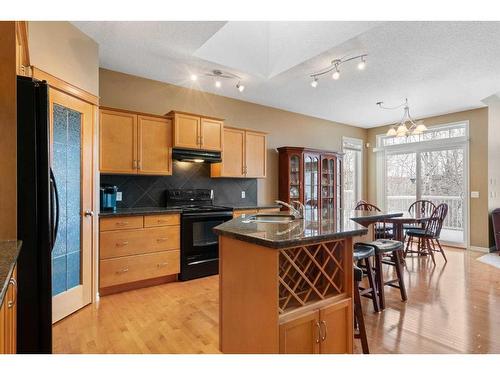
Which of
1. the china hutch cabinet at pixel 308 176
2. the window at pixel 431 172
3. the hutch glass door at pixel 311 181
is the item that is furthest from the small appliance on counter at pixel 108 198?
the window at pixel 431 172

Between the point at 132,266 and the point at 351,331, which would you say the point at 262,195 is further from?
the point at 351,331

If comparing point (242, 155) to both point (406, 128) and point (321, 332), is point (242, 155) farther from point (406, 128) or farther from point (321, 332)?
point (321, 332)

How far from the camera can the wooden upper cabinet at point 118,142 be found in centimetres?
323

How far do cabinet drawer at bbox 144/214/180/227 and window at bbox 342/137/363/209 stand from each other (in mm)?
4522

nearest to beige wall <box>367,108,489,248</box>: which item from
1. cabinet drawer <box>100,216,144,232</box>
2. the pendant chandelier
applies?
the pendant chandelier

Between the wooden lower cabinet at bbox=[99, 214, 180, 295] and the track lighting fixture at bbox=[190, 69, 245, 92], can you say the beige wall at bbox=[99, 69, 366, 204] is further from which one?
the wooden lower cabinet at bbox=[99, 214, 180, 295]

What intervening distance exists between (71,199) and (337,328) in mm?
2492

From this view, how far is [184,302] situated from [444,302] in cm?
266

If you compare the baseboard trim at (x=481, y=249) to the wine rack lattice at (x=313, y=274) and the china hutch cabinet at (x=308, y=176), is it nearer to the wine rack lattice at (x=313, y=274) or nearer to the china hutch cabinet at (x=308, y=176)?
the china hutch cabinet at (x=308, y=176)

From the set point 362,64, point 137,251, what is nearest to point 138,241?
point 137,251

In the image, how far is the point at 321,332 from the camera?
1632mm

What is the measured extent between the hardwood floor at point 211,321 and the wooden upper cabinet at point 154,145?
1452mm

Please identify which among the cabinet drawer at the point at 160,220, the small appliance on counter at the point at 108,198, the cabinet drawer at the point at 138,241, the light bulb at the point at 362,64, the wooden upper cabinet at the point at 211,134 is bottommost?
the cabinet drawer at the point at 138,241
